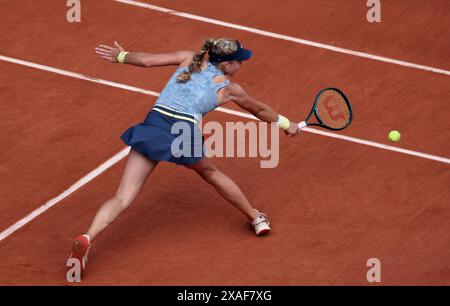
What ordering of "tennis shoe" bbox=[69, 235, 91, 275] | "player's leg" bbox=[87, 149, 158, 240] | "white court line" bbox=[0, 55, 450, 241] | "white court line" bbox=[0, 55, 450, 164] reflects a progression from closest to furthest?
"tennis shoe" bbox=[69, 235, 91, 275], "player's leg" bbox=[87, 149, 158, 240], "white court line" bbox=[0, 55, 450, 241], "white court line" bbox=[0, 55, 450, 164]

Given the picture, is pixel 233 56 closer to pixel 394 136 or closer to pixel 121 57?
pixel 121 57

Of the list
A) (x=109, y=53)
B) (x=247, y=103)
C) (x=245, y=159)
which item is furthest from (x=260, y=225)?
(x=109, y=53)

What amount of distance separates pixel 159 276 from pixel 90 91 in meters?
3.83

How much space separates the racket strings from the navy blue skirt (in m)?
1.76

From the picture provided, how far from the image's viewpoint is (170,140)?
10.1 m

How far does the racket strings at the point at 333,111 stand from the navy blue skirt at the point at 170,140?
176 centimetres

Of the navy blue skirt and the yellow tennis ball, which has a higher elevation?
the yellow tennis ball

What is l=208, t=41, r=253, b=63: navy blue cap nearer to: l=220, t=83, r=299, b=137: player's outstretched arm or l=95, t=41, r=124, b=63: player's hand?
l=220, t=83, r=299, b=137: player's outstretched arm

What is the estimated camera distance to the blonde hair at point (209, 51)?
10188mm

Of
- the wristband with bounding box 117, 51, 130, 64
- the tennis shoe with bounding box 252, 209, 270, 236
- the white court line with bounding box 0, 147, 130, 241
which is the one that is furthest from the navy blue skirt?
the white court line with bounding box 0, 147, 130, 241

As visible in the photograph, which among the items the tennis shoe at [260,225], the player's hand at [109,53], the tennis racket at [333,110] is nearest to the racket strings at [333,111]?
→ the tennis racket at [333,110]

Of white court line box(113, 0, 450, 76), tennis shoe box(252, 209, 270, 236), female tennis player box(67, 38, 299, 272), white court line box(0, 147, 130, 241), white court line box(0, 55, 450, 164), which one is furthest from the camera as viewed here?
white court line box(113, 0, 450, 76)

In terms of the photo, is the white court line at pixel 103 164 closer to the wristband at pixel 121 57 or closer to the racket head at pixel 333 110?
the racket head at pixel 333 110

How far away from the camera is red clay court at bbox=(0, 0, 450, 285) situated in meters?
10.3
